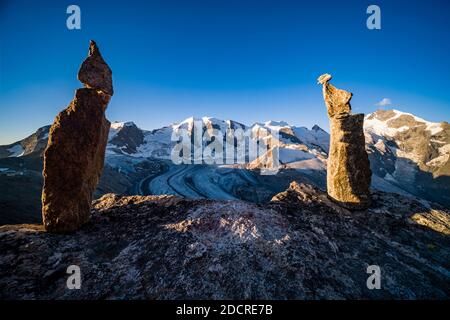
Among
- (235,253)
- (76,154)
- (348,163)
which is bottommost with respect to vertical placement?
(235,253)

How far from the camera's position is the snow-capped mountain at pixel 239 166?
56.7 m

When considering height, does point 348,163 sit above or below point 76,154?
below

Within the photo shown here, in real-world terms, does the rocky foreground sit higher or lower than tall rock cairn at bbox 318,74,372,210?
lower

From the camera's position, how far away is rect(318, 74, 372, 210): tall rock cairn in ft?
39.1

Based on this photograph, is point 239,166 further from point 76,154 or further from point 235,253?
point 235,253

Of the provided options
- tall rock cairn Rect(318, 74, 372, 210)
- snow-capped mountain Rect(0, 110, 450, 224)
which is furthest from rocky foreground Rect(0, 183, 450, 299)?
snow-capped mountain Rect(0, 110, 450, 224)

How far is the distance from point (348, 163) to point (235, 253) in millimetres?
7614

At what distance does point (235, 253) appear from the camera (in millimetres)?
→ 8125

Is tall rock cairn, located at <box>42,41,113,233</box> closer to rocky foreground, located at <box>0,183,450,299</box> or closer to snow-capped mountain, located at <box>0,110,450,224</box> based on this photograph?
rocky foreground, located at <box>0,183,450,299</box>

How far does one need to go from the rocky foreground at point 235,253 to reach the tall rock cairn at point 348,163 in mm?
700

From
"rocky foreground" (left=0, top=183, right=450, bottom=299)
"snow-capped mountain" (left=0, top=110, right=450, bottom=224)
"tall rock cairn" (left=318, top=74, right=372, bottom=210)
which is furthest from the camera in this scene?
"snow-capped mountain" (left=0, top=110, right=450, bottom=224)

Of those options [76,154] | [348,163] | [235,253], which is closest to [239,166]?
[348,163]

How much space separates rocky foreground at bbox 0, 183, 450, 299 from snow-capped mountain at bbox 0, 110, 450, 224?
32.7 m
